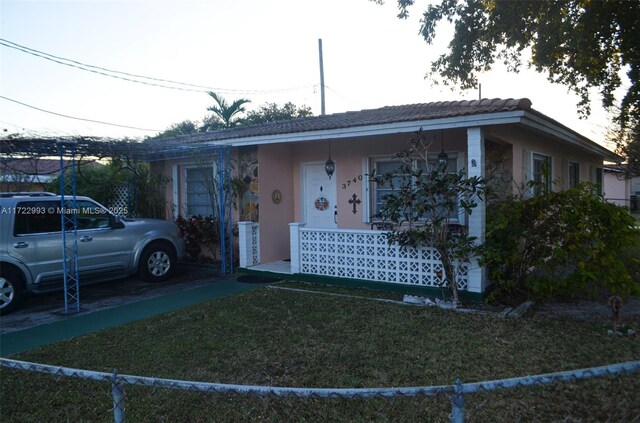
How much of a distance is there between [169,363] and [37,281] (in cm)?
359

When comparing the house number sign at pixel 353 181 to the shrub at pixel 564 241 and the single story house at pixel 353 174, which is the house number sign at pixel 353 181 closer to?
the single story house at pixel 353 174

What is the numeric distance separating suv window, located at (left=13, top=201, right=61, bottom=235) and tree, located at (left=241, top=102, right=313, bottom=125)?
19903 millimetres

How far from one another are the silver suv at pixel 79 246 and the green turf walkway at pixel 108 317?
105 cm

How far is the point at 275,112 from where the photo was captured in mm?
27141

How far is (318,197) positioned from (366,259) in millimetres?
2725

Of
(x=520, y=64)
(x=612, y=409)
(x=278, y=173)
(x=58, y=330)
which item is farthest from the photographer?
(x=520, y=64)

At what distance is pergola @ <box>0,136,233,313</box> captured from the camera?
6430 mm

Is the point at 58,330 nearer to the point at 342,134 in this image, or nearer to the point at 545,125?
the point at 342,134

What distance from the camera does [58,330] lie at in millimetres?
5645

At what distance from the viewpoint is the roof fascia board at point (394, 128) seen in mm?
6090

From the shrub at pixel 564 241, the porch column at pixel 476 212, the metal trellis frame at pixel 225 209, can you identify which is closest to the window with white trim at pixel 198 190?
the metal trellis frame at pixel 225 209

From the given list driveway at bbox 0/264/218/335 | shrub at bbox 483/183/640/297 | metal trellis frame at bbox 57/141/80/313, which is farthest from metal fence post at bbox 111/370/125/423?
shrub at bbox 483/183/640/297

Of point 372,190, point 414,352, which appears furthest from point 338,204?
point 414,352

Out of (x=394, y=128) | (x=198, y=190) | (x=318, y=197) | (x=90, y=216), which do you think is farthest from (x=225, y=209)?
(x=394, y=128)
